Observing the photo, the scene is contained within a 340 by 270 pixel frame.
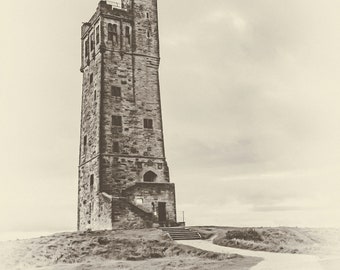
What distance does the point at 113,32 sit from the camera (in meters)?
36.6

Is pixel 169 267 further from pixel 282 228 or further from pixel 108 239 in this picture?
pixel 282 228

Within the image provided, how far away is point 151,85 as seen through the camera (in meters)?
37.1

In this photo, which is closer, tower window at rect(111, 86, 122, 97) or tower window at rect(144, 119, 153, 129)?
tower window at rect(111, 86, 122, 97)

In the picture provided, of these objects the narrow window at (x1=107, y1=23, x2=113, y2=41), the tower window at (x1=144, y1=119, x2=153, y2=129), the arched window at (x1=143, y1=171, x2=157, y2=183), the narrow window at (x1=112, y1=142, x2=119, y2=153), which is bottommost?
the arched window at (x1=143, y1=171, x2=157, y2=183)

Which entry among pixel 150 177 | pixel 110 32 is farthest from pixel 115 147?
pixel 110 32

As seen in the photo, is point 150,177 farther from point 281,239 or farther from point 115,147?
point 281,239

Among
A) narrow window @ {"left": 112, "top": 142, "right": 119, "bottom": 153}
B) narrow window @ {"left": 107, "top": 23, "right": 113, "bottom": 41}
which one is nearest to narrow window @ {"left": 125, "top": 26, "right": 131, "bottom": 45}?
narrow window @ {"left": 107, "top": 23, "right": 113, "bottom": 41}

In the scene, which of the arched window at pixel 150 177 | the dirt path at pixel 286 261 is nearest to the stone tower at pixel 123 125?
the arched window at pixel 150 177

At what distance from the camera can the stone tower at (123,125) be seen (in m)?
33.1

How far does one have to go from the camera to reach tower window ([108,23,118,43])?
36.4 metres

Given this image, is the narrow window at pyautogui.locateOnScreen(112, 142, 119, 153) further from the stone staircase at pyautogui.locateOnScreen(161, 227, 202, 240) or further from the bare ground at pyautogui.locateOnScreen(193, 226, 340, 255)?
the bare ground at pyautogui.locateOnScreen(193, 226, 340, 255)

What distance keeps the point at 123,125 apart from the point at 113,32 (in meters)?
7.85

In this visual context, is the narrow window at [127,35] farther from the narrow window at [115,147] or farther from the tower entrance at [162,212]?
the tower entrance at [162,212]

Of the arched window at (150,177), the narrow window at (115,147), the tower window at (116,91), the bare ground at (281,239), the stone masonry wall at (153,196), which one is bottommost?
the bare ground at (281,239)
